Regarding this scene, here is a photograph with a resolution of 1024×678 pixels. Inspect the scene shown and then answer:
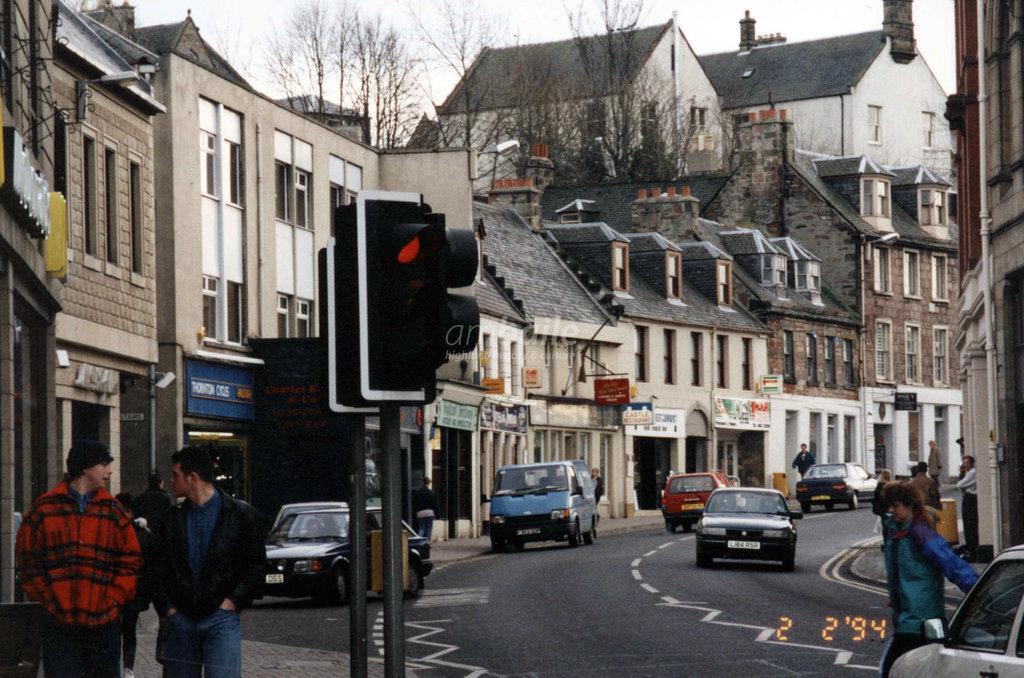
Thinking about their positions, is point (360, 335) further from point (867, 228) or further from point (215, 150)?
point (867, 228)

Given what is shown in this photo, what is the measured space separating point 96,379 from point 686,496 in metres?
20.2

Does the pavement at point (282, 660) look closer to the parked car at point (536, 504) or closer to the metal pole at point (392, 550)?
the metal pole at point (392, 550)

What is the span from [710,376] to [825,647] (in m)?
44.9

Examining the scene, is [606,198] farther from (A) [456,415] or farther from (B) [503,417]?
(A) [456,415]

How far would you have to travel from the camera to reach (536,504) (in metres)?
37.4

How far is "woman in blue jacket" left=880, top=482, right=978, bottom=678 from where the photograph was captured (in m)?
10.4

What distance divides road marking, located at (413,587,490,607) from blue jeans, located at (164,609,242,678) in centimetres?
1461

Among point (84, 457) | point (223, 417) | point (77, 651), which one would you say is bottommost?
point (77, 651)

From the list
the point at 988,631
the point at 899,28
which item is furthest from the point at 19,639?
the point at 899,28

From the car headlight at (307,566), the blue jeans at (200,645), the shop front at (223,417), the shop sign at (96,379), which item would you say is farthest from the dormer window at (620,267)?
the blue jeans at (200,645)

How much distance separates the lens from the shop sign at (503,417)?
49469mm

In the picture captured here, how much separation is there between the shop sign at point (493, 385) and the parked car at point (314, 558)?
2250 cm

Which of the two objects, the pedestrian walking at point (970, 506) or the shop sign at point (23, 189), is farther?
the pedestrian walking at point (970, 506)

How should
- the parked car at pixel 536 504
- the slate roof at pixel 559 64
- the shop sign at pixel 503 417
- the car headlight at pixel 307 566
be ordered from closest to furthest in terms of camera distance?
the car headlight at pixel 307 566 < the parked car at pixel 536 504 < the shop sign at pixel 503 417 < the slate roof at pixel 559 64
